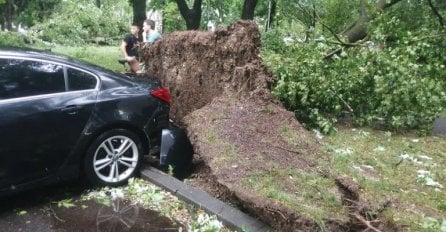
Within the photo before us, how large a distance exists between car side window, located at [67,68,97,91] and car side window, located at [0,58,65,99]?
0.08 metres

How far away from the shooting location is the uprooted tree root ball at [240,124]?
3.94m

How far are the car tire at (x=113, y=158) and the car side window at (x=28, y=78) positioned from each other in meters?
0.69

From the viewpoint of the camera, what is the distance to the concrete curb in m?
4.06

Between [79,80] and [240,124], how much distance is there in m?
1.91

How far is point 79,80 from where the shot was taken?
468 cm

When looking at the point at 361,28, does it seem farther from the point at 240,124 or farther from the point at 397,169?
the point at 240,124

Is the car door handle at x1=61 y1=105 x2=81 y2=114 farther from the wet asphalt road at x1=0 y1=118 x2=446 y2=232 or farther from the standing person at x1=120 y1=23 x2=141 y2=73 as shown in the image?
the standing person at x1=120 y1=23 x2=141 y2=73

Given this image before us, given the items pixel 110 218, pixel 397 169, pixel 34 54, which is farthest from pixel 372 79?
pixel 34 54

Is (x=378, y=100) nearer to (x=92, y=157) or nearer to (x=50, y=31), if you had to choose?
(x=92, y=157)

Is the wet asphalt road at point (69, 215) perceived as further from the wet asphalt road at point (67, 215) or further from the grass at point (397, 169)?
the grass at point (397, 169)

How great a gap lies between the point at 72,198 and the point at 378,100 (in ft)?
16.2

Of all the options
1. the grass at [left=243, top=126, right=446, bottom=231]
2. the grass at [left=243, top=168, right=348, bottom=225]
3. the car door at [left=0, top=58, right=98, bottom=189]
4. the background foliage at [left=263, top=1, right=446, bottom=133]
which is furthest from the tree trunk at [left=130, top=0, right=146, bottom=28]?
the grass at [left=243, top=168, right=348, bottom=225]

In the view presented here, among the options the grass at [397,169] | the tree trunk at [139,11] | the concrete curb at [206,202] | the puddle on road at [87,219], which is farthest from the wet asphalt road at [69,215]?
the tree trunk at [139,11]

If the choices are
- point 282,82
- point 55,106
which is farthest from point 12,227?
point 282,82
